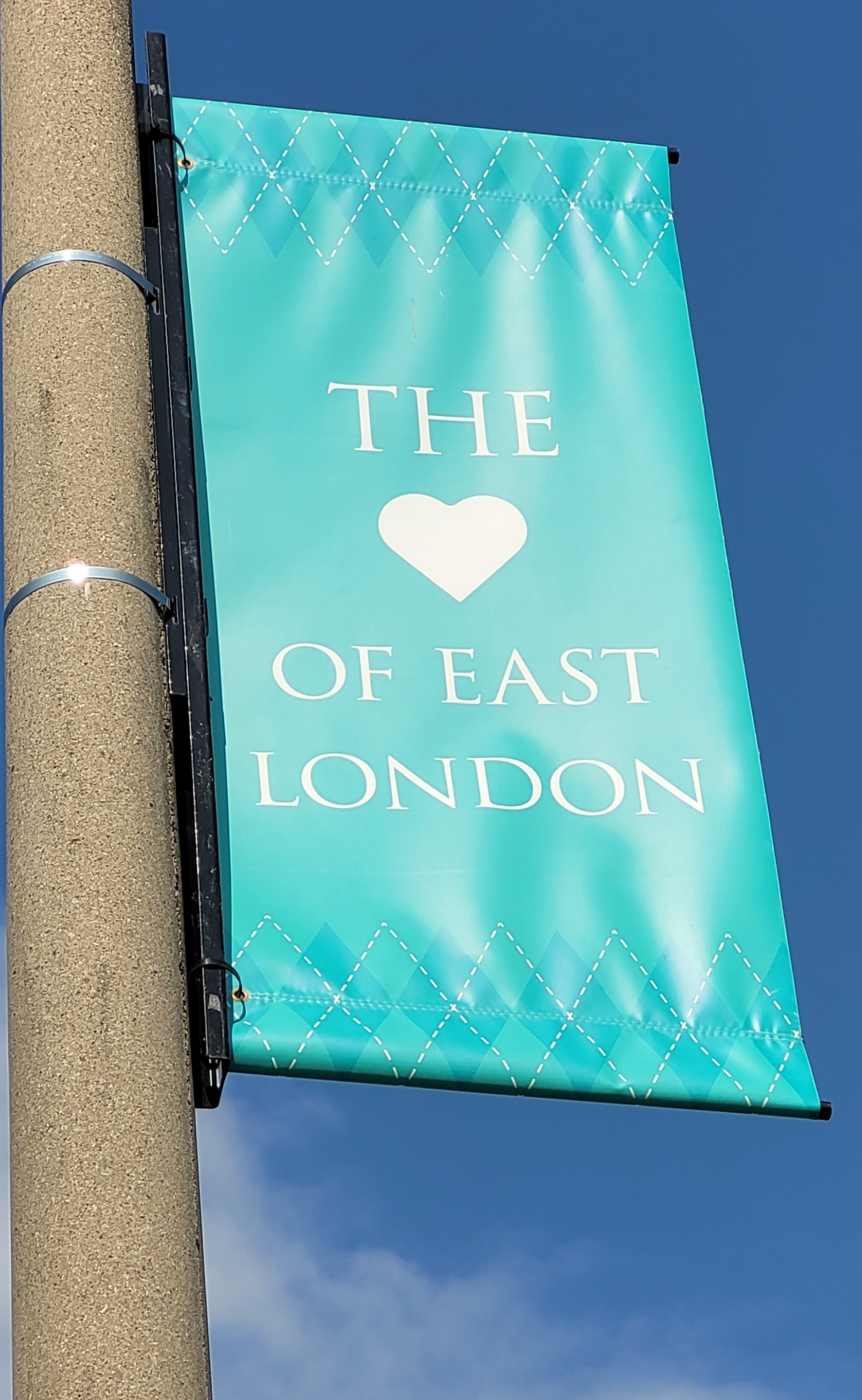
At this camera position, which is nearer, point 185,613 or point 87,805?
point 87,805

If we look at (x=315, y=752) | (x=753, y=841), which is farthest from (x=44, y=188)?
(x=753, y=841)

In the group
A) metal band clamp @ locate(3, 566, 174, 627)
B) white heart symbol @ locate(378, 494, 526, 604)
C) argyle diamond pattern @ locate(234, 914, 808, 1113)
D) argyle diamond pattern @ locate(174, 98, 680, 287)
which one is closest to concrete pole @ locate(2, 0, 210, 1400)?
metal band clamp @ locate(3, 566, 174, 627)

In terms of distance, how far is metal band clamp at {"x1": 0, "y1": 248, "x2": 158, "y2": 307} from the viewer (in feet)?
15.8

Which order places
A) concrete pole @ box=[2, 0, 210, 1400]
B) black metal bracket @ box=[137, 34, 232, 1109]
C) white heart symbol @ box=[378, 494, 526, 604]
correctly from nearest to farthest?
concrete pole @ box=[2, 0, 210, 1400]
black metal bracket @ box=[137, 34, 232, 1109]
white heart symbol @ box=[378, 494, 526, 604]

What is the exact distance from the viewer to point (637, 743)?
203 inches

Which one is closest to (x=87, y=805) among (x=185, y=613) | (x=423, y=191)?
(x=185, y=613)

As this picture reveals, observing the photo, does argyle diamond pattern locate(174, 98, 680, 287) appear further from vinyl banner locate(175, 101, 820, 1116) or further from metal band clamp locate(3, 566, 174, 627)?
metal band clamp locate(3, 566, 174, 627)

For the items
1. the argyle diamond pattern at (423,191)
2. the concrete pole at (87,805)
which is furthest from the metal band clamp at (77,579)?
the argyle diamond pattern at (423,191)

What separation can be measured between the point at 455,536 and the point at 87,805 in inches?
55.7

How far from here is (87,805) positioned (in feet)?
13.6

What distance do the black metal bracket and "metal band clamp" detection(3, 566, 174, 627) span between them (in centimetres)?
18

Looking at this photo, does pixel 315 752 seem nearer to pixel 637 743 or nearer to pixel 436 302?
pixel 637 743

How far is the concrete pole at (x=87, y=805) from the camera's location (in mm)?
3736

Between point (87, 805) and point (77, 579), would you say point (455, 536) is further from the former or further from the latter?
point (87, 805)
